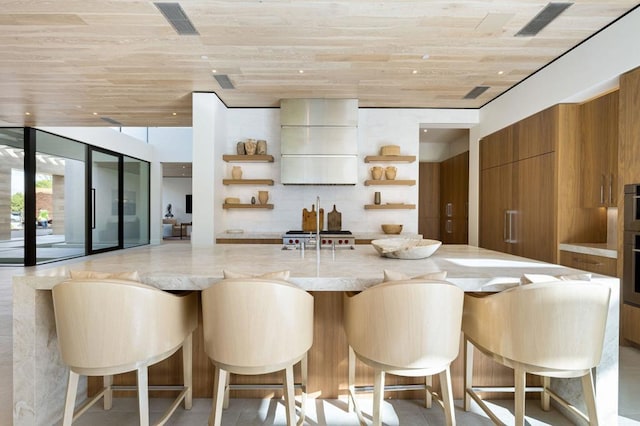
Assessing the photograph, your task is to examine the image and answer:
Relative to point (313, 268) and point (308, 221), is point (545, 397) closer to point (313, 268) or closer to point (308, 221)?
point (313, 268)

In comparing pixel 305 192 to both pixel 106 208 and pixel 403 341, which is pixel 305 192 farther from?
pixel 106 208

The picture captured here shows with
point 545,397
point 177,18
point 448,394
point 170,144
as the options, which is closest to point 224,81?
point 177,18

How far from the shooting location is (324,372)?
85.4 inches

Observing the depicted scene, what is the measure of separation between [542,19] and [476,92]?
171 centimetres

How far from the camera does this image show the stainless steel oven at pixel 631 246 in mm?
2684

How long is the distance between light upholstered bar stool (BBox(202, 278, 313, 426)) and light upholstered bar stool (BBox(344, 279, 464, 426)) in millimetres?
317

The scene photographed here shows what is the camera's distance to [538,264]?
2.11m

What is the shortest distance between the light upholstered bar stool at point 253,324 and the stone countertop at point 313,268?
0.23 m

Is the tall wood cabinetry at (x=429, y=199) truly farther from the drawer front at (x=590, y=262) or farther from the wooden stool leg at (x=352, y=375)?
the wooden stool leg at (x=352, y=375)

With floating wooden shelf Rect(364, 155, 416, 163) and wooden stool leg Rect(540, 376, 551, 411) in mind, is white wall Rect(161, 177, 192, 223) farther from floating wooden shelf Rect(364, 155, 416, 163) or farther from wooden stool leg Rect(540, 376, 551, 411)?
wooden stool leg Rect(540, 376, 551, 411)

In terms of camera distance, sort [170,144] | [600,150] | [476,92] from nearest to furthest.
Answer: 1. [600,150]
2. [476,92]
3. [170,144]

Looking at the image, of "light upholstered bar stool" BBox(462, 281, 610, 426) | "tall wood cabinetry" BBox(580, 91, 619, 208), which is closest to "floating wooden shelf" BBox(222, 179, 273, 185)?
"tall wood cabinetry" BBox(580, 91, 619, 208)

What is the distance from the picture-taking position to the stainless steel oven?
2684 millimetres

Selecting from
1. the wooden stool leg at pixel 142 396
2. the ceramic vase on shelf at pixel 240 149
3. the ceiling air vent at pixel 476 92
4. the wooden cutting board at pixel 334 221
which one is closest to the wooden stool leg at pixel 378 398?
A: the wooden stool leg at pixel 142 396
